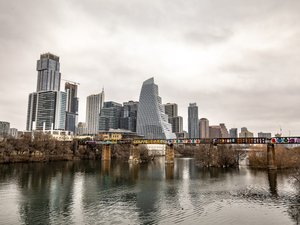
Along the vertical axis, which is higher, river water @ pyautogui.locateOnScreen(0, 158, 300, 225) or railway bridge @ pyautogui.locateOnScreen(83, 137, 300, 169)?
railway bridge @ pyautogui.locateOnScreen(83, 137, 300, 169)

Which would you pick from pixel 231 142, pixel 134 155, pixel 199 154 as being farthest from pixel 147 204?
pixel 134 155

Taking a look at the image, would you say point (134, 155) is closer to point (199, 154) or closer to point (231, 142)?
point (199, 154)

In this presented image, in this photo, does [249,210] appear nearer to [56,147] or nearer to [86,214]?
[86,214]

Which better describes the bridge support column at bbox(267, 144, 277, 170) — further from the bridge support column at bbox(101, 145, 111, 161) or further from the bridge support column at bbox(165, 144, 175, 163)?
the bridge support column at bbox(101, 145, 111, 161)

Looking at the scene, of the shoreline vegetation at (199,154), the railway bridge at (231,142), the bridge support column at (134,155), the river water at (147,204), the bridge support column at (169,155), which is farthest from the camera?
the bridge support column at (134,155)

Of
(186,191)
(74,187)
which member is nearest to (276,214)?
(186,191)

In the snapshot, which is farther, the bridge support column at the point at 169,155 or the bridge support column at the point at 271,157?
the bridge support column at the point at 169,155

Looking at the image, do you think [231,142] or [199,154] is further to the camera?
[199,154]

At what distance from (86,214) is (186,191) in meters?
22.1

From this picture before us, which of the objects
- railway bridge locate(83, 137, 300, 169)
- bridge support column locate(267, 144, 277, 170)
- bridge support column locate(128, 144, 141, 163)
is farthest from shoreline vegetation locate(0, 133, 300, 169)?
bridge support column locate(128, 144, 141, 163)

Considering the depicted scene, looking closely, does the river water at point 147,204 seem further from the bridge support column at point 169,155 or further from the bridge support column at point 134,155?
the bridge support column at point 134,155

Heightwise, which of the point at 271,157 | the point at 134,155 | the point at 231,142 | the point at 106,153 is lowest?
the point at 134,155

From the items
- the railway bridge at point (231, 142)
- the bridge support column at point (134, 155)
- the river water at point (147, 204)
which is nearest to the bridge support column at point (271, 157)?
the railway bridge at point (231, 142)

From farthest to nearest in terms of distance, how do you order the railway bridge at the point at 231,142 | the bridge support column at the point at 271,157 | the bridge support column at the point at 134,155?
the bridge support column at the point at 134,155 < the railway bridge at the point at 231,142 < the bridge support column at the point at 271,157
